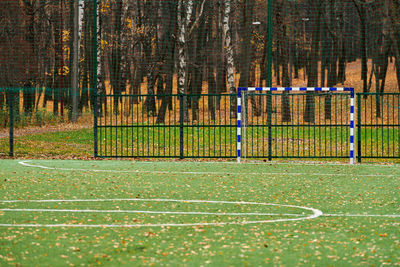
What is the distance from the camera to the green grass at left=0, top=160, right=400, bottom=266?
6.38 m

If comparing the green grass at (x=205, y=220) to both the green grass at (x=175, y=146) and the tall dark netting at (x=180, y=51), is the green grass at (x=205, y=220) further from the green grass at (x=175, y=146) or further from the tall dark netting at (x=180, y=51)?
the tall dark netting at (x=180, y=51)

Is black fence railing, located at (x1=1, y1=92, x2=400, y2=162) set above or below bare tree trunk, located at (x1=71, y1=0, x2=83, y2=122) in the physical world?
below

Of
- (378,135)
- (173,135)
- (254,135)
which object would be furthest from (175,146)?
(378,135)

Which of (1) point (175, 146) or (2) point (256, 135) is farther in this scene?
(2) point (256, 135)

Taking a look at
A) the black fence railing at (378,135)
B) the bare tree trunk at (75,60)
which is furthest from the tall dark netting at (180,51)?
the black fence railing at (378,135)

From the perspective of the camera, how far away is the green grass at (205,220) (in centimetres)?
638

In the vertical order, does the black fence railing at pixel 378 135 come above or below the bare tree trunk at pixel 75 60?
below

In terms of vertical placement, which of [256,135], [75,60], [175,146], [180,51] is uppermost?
[180,51]

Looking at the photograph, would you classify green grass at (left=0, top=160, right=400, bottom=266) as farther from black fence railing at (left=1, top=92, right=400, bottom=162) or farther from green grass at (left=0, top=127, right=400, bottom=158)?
green grass at (left=0, top=127, right=400, bottom=158)

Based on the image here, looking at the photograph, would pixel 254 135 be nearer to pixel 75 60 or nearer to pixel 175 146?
pixel 175 146

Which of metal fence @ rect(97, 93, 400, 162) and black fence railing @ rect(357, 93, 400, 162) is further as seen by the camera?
metal fence @ rect(97, 93, 400, 162)

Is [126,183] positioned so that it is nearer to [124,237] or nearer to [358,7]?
[124,237]

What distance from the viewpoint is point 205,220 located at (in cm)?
843

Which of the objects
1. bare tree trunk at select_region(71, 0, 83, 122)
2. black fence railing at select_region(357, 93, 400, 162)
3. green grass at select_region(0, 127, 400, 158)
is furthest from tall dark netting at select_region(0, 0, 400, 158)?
green grass at select_region(0, 127, 400, 158)
